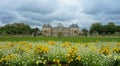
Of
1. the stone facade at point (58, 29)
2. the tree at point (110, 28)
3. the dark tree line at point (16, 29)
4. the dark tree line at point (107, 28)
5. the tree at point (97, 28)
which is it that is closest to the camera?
the dark tree line at point (16, 29)

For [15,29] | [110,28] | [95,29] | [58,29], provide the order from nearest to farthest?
1. [15,29]
2. [110,28]
3. [95,29]
4. [58,29]

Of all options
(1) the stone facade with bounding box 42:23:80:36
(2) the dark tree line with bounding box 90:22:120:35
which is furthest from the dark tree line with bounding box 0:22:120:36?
(1) the stone facade with bounding box 42:23:80:36

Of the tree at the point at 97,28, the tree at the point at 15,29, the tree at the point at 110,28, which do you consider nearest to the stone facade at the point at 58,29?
the tree at the point at 15,29

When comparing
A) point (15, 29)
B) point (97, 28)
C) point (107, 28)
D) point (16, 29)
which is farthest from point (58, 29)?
point (107, 28)

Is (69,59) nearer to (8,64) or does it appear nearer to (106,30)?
(8,64)

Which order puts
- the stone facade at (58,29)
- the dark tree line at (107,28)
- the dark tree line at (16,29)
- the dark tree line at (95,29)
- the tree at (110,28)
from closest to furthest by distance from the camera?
the dark tree line at (16,29), the dark tree line at (95,29), the dark tree line at (107,28), the tree at (110,28), the stone facade at (58,29)

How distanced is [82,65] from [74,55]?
49cm

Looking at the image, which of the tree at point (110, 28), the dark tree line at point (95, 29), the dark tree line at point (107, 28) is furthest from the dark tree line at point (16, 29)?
the tree at point (110, 28)

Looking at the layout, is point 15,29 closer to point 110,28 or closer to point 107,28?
point 107,28

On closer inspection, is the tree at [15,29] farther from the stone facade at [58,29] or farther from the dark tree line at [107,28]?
the dark tree line at [107,28]

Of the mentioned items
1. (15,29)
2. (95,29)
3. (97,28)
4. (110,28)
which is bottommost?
(95,29)

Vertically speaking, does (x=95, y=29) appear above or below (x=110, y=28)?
below

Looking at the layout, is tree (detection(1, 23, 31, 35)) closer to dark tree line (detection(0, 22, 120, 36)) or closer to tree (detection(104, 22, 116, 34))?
dark tree line (detection(0, 22, 120, 36))

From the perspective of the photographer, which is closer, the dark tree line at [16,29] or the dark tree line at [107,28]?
the dark tree line at [16,29]
